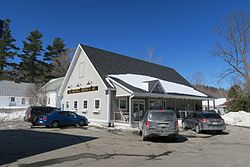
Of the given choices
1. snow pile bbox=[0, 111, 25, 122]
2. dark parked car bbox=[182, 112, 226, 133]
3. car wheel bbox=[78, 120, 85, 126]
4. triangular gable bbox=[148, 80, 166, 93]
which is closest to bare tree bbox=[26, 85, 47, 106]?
snow pile bbox=[0, 111, 25, 122]

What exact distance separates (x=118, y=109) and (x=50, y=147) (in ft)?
39.3

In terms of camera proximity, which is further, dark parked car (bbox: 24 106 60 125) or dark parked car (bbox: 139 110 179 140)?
dark parked car (bbox: 24 106 60 125)

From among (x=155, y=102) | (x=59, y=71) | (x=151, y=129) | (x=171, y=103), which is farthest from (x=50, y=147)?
(x=59, y=71)

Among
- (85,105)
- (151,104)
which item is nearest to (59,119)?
(85,105)

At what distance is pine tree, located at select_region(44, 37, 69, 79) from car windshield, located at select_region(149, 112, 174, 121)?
48.4 meters

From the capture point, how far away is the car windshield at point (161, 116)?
12.2 metres

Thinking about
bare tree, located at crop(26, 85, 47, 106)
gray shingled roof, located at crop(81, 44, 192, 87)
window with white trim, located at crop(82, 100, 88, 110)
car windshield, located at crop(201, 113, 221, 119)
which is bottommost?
car windshield, located at crop(201, 113, 221, 119)

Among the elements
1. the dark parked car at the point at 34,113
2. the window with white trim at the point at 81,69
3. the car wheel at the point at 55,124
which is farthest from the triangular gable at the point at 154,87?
the dark parked car at the point at 34,113

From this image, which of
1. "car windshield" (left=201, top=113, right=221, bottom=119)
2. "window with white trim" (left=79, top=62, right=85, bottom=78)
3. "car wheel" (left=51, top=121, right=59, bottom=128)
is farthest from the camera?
"window with white trim" (left=79, top=62, right=85, bottom=78)

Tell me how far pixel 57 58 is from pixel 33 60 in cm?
601

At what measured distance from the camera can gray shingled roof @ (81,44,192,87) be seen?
24087mm

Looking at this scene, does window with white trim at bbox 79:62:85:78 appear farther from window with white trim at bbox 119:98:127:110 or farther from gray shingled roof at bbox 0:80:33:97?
gray shingled roof at bbox 0:80:33:97

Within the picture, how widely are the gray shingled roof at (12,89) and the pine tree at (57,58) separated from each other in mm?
9109

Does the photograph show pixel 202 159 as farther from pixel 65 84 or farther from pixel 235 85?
pixel 235 85
